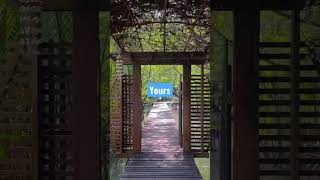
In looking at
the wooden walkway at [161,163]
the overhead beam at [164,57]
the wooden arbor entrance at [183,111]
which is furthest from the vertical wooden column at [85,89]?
the wooden arbor entrance at [183,111]

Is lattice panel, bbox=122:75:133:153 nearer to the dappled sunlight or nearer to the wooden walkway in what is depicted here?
the wooden walkway

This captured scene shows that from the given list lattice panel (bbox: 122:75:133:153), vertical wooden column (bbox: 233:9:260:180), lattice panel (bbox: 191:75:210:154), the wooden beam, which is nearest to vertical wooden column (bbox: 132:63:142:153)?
lattice panel (bbox: 122:75:133:153)

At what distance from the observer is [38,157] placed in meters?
2.80

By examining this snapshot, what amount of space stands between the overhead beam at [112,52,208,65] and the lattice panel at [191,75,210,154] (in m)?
0.55

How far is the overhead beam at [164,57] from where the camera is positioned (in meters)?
9.36

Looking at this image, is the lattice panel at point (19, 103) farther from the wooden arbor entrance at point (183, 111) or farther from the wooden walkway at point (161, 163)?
the wooden arbor entrance at point (183, 111)

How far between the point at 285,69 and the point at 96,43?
1.22 meters

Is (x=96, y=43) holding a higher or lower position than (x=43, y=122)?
higher

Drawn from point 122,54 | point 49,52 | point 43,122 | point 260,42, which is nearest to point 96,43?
point 49,52

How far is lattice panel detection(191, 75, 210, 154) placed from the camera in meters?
10.1

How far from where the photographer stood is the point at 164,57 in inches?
377

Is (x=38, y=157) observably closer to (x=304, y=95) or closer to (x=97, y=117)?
(x=97, y=117)

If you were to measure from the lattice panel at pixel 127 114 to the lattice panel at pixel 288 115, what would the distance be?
7394mm

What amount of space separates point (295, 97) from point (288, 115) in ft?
0.41
